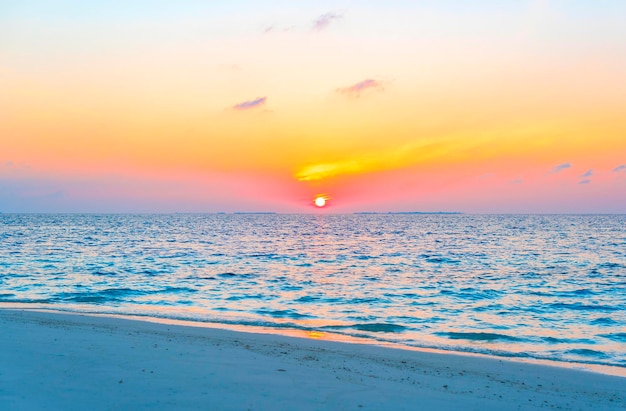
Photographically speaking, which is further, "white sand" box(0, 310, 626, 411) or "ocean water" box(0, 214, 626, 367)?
"ocean water" box(0, 214, 626, 367)

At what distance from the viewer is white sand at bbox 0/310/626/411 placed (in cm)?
945

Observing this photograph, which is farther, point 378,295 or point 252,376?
point 378,295

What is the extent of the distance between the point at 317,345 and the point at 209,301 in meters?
10.4

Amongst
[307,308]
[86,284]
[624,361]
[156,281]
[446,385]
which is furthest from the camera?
[156,281]

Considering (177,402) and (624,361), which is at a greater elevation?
(177,402)

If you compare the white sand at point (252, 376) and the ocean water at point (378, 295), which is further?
the ocean water at point (378, 295)

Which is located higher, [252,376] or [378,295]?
[252,376]

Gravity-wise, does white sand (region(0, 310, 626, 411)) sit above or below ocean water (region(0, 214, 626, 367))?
above

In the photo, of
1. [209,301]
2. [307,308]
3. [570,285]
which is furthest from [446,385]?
[570,285]

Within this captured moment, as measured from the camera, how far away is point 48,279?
3048 centimetres

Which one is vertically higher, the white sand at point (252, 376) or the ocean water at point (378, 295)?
the white sand at point (252, 376)

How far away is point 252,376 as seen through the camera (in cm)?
1122

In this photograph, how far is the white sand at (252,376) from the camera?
945 cm

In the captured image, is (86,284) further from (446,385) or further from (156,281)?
(446,385)
